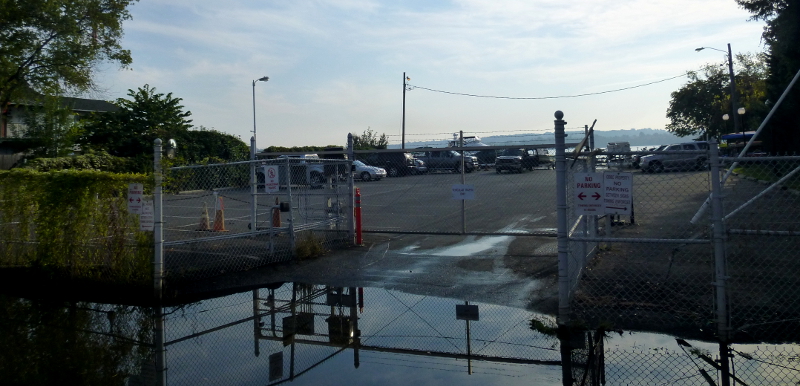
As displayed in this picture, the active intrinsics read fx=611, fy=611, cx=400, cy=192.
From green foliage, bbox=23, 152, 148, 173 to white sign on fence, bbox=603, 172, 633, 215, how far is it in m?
21.4

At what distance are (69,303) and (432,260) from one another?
574 centimetres

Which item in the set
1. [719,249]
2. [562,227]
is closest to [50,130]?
[562,227]

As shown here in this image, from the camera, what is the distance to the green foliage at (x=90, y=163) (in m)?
25.7

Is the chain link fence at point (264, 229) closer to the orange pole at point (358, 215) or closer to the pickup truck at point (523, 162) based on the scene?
the orange pole at point (358, 215)

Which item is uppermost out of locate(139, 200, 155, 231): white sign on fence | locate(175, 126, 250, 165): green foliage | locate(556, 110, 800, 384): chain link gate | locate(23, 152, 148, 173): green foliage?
locate(175, 126, 250, 165): green foliage

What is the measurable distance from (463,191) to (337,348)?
590cm

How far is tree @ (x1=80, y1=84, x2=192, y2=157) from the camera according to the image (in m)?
32.0

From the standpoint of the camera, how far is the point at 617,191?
640 cm

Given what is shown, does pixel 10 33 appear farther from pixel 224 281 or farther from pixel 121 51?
pixel 224 281

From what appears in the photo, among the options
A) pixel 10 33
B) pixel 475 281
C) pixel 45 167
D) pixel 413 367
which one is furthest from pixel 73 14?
pixel 413 367

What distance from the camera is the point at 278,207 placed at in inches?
443

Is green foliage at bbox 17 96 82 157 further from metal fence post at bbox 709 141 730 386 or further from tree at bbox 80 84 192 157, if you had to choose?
metal fence post at bbox 709 141 730 386

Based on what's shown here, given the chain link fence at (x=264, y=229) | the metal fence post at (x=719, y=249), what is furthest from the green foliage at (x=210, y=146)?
the metal fence post at (x=719, y=249)

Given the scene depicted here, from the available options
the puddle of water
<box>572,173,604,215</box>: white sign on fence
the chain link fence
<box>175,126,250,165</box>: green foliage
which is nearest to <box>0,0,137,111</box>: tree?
<box>175,126,250,165</box>: green foliage
